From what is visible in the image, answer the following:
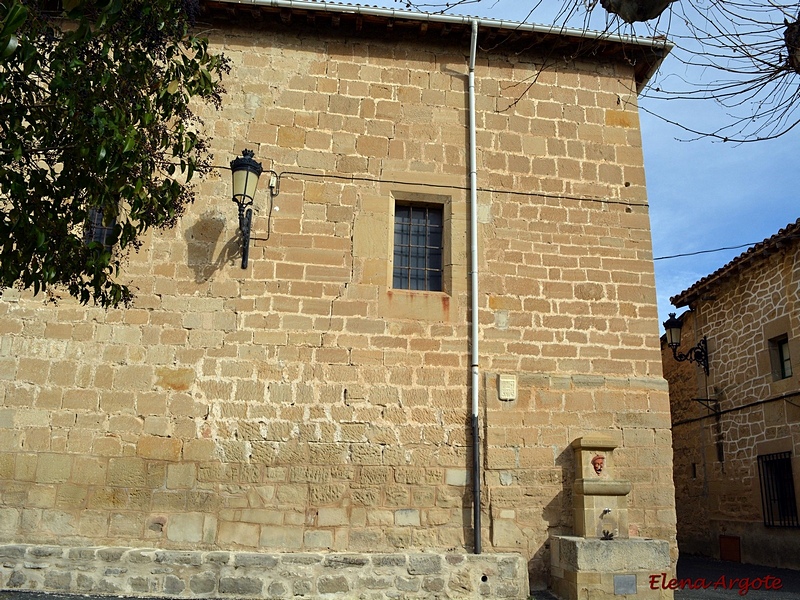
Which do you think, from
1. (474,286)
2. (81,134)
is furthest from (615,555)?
(81,134)

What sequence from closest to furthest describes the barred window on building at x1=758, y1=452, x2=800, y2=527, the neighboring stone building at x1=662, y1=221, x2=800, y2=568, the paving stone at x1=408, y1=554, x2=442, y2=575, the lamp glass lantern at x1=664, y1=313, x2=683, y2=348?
the paving stone at x1=408, y1=554, x2=442, y2=575 < the barred window on building at x1=758, y1=452, x2=800, y2=527 < the neighboring stone building at x1=662, y1=221, x2=800, y2=568 < the lamp glass lantern at x1=664, y1=313, x2=683, y2=348

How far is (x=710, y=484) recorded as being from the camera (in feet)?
40.4

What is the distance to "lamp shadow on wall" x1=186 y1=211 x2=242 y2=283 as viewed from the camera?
6.79 meters

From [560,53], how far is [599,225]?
211 cm

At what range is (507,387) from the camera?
678cm

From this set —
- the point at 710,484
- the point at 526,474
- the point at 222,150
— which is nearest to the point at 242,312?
the point at 222,150

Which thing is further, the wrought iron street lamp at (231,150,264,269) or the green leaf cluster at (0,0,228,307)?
the wrought iron street lamp at (231,150,264,269)

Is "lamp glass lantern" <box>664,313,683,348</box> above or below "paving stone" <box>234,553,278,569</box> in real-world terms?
above

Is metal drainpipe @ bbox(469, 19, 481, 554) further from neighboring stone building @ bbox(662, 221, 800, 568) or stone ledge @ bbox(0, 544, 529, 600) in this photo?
neighboring stone building @ bbox(662, 221, 800, 568)

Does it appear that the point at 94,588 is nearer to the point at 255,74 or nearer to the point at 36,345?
the point at 36,345

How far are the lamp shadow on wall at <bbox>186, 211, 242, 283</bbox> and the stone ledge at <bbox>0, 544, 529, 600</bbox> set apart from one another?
2.63 meters

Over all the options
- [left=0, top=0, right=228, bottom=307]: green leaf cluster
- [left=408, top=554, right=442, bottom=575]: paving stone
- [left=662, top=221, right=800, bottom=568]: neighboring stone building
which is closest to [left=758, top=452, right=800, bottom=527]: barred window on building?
[left=662, top=221, right=800, bottom=568]: neighboring stone building

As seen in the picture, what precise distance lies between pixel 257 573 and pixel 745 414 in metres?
8.94

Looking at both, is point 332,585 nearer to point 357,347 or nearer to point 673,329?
point 357,347
